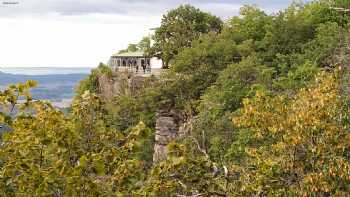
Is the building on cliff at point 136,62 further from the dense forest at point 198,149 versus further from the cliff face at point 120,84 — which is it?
the dense forest at point 198,149

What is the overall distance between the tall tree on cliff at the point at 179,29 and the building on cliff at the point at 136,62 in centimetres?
132

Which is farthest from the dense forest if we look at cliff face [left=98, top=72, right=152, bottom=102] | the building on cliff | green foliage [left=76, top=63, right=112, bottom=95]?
green foliage [left=76, top=63, right=112, bottom=95]

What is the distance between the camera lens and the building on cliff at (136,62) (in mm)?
60956

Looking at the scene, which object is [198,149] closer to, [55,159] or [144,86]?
[55,159]

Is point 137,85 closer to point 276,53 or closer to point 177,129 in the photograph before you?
point 177,129

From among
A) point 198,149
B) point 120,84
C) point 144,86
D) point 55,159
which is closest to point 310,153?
point 198,149

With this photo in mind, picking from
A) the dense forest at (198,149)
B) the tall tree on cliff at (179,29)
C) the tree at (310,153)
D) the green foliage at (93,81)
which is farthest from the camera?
the green foliage at (93,81)

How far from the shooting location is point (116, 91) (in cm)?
5644

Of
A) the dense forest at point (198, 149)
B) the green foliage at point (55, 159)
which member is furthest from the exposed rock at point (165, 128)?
the green foliage at point (55, 159)

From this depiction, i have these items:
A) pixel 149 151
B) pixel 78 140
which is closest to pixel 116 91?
pixel 149 151

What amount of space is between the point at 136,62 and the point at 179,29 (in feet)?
31.8

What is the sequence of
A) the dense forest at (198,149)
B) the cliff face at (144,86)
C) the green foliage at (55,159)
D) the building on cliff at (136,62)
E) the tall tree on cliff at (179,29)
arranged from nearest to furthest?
1. the green foliage at (55,159)
2. the dense forest at (198,149)
3. the cliff face at (144,86)
4. the tall tree on cliff at (179,29)
5. the building on cliff at (136,62)

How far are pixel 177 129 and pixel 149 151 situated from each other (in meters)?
2.56

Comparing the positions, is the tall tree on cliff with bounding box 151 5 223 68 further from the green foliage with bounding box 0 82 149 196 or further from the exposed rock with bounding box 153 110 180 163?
the green foliage with bounding box 0 82 149 196
